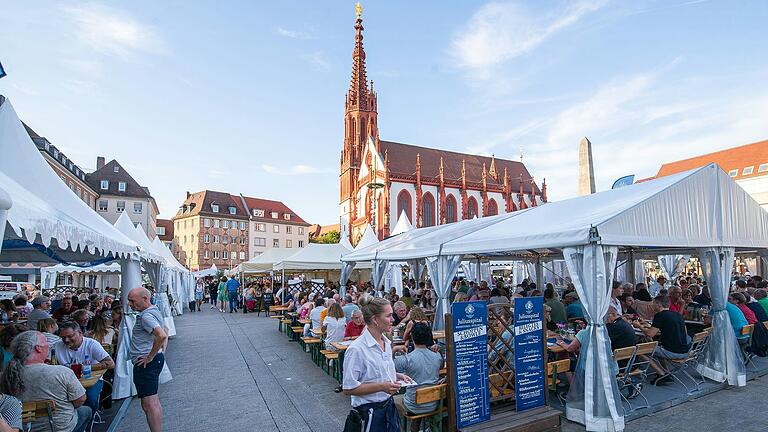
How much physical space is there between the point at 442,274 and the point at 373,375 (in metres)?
6.09

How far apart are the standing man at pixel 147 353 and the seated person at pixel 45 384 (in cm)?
63

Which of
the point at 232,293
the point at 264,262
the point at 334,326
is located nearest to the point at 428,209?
the point at 232,293

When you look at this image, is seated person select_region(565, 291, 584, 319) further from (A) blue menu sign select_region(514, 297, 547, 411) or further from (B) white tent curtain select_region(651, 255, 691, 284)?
(B) white tent curtain select_region(651, 255, 691, 284)

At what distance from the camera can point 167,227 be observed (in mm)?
70812

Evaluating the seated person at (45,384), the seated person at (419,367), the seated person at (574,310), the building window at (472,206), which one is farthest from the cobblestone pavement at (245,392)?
the building window at (472,206)

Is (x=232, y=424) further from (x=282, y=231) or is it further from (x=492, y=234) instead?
(x=282, y=231)

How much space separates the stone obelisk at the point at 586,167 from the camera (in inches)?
673

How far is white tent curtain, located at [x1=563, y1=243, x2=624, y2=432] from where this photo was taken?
5.00m

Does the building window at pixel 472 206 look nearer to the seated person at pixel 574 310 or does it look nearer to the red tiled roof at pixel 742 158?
the red tiled roof at pixel 742 158

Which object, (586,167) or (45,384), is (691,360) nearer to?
(45,384)

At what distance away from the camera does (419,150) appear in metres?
55.7

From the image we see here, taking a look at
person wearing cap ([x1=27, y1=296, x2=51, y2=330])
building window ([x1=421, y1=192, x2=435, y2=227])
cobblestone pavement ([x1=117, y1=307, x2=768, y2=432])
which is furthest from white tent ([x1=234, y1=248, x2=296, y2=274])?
building window ([x1=421, y1=192, x2=435, y2=227])

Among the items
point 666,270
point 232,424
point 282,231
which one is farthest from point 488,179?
point 232,424

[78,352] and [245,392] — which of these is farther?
[245,392]
